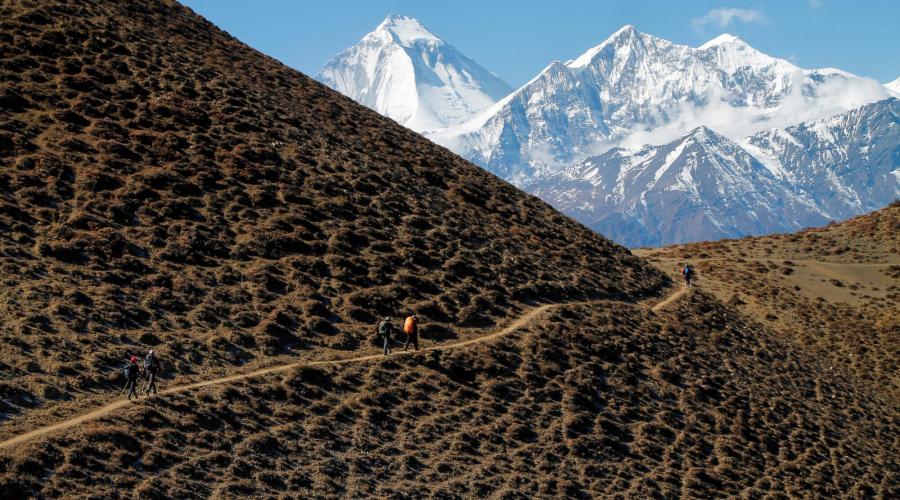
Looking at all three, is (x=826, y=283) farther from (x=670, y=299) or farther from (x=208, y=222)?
(x=208, y=222)

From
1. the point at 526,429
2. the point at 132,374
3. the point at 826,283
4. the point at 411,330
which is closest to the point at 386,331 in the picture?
the point at 411,330

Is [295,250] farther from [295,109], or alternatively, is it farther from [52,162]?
[295,109]

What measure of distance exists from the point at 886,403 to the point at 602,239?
22.7m

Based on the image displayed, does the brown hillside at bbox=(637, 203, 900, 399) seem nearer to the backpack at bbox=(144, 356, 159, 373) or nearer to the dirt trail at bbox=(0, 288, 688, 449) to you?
the dirt trail at bbox=(0, 288, 688, 449)

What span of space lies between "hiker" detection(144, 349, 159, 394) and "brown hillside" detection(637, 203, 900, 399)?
1796 inches


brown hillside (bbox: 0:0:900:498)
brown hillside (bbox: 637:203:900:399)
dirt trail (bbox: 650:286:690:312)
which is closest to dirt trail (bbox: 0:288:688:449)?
brown hillside (bbox: 0:0:900:498)

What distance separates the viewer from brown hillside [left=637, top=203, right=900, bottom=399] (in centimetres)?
6372

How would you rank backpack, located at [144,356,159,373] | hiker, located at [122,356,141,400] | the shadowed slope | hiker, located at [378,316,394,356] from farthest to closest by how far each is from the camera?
hiker, located at [378,316,394,356]
backpack, located at [144,356,159,373]
hiker, located at [122,356,141,400]
the shadowed slope

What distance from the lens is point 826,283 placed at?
254 feet

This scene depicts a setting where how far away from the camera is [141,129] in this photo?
1943 inches

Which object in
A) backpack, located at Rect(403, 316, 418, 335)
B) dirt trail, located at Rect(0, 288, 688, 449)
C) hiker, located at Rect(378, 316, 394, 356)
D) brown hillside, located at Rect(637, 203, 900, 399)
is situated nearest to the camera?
dirt trail, located at Rect(0, 288, 688, 449)

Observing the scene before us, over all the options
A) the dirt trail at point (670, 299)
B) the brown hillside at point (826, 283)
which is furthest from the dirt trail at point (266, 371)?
the brown hillside at point (826, 283)

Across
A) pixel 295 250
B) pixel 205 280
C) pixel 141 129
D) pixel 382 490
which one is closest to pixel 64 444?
pixel 382 490

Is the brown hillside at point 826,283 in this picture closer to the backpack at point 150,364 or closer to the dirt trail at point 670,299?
the dirt trail at point 670,299
